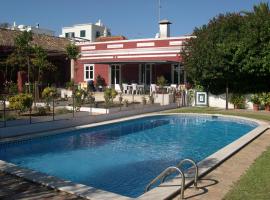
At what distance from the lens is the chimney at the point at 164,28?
3498 centimetres

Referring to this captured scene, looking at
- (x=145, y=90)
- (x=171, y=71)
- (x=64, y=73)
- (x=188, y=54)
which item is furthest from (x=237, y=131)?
(x=64, y=73)

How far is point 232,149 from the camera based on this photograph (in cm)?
1125

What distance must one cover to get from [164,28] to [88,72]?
873 centimetres

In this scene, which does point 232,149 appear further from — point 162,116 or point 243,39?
point 243,39

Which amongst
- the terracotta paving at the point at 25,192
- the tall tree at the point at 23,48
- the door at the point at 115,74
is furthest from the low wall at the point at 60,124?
the door at the point at 115,74

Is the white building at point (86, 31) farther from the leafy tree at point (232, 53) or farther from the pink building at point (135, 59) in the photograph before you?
the leafy tree at point (232, 53)

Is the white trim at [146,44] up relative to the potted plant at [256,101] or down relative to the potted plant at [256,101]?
up

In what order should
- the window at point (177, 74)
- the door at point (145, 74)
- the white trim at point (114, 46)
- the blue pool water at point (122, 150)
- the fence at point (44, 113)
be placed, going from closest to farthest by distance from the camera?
the blue pool water at point (122, 150) → the fence at point (44, 113) → the window at point (177, 74) → the door at point (145, 74) → the white trim at point (114, 46)

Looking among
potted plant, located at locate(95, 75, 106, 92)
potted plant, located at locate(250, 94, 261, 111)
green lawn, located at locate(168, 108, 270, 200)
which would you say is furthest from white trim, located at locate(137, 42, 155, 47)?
green lawn, located at locate(168, 108, 270, 200)

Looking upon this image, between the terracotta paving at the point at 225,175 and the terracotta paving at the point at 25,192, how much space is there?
2.46 m

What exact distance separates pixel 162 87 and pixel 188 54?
306 cm

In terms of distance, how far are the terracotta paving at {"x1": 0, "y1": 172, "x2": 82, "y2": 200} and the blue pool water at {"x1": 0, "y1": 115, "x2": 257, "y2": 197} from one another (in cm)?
184

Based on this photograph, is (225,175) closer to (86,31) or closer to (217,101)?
(217,101)

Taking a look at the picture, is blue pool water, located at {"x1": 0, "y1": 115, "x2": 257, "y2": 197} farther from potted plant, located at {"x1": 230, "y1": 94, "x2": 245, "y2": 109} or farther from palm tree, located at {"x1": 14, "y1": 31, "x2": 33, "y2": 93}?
palm tree, located at {"x1": 14, "y1": 31, "x2": 33, "y2": 93}
